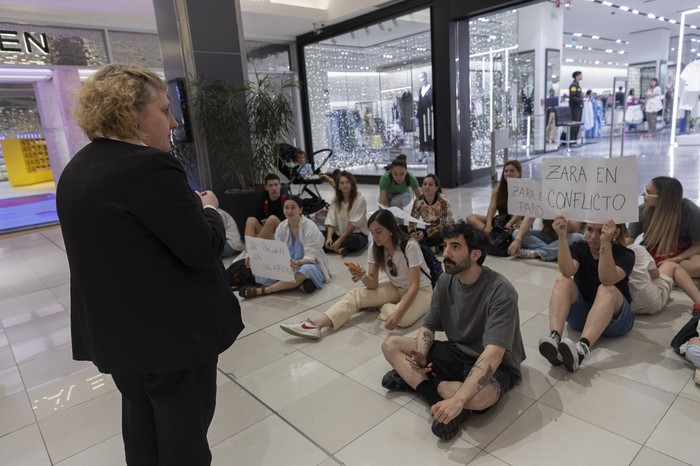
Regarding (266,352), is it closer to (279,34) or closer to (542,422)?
(542,422)

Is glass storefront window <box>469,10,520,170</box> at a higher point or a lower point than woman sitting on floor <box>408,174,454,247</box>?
higher

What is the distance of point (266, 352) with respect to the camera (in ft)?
9.57

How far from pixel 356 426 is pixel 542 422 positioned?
84cm

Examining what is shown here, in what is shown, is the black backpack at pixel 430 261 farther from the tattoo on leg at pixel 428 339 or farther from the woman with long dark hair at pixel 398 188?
the woman with long dark hair at pixel 398 188

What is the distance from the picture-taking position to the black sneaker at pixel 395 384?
233cm

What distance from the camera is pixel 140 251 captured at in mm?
1144

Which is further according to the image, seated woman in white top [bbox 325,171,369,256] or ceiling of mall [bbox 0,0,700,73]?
ceiling of mall [bbox 0,0,700,73]

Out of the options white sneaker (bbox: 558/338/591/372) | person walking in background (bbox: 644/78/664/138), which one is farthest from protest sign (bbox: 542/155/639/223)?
person walking in background (bbox: 644/78/664/138)

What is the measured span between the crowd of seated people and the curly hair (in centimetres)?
138

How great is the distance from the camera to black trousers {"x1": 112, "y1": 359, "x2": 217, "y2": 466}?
1.29 metres

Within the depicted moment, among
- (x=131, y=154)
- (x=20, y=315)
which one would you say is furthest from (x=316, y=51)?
(x=131, y=154)

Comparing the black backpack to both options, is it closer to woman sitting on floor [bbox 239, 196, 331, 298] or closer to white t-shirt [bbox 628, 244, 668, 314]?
woman sitting on floor [bbox 239, 196, 331, 298]

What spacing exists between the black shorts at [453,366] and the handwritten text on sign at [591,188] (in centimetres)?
100

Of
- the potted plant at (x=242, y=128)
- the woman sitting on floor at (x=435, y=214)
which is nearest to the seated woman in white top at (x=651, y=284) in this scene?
the woman sitting on floor at (x=435, y=214)
